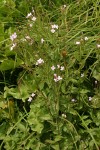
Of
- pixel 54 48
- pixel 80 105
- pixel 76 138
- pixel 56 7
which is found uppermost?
pixel 56 7

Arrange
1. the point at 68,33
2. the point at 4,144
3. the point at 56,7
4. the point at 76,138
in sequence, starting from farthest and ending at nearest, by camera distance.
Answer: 1. the point at 56,7
2. the point at 68,33
3. the point at 4,144
4. the point at 76,138

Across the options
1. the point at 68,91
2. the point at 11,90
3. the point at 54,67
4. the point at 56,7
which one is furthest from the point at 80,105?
the point at 56,7

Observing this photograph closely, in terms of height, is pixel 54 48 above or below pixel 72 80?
above

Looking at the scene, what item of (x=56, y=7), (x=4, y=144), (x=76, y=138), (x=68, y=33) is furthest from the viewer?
(x=56, y=7)

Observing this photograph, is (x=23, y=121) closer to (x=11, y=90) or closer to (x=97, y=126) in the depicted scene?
(x=11, y=90)

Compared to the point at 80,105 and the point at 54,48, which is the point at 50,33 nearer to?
the point at 54,48

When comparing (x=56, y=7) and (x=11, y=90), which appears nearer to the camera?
(x=11, y=90)
